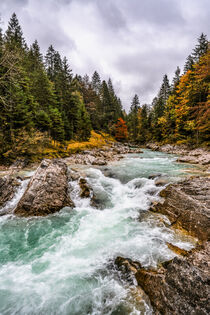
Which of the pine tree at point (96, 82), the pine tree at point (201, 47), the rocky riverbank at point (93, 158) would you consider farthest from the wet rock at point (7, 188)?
the pine tree at point (96, 82)

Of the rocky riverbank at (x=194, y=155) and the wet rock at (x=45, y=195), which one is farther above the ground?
the rocky riverbank at (x=194, y=155)

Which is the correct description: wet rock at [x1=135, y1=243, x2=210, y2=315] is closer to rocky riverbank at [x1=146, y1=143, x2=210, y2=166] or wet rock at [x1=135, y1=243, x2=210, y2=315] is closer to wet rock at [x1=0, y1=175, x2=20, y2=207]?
wet rock at [x1=0, y1=175, x2=20, y2=207]

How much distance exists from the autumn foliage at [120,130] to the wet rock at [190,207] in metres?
41.4

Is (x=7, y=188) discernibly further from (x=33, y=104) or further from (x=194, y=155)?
(x=194, y=155)

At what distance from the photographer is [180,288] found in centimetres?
300

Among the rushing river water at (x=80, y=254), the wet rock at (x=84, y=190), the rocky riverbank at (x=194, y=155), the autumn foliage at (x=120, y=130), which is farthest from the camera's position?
the autumn foliage at (x=120, y=130)

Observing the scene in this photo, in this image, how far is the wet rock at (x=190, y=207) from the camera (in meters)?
5.56

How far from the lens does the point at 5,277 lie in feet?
14.7

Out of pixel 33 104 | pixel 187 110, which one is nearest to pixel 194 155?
pixel 187 110

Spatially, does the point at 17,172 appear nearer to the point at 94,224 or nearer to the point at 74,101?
the point at 94,224

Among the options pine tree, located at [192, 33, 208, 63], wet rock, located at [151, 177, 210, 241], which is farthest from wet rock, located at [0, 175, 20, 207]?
pine tree, located at [192, 33, 208, 63]

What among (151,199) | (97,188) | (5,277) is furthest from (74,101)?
(5,277)

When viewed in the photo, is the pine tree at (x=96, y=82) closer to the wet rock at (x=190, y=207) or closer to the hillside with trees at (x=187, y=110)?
the hillside with trees at (x=187, y=110)

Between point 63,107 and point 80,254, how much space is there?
93.6 feet
